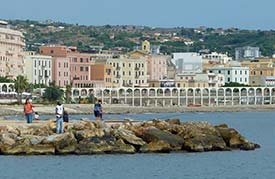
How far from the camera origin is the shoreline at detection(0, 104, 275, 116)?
10613 centimetres

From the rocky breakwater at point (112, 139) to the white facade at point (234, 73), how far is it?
468 ft

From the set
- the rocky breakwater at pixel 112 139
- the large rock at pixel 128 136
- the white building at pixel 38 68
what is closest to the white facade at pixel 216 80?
the white building at pixel 38 68

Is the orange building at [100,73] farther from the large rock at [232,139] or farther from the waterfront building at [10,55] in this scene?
the large rock at [232,139]

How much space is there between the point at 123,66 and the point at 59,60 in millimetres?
13681

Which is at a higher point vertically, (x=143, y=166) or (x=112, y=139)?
(x=112, y=139)

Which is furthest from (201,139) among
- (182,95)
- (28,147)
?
(182,95)

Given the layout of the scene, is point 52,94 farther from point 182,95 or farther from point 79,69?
point 182,95

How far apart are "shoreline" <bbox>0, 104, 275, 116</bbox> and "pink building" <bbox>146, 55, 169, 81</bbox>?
91.6ft

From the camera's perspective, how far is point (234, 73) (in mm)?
195375

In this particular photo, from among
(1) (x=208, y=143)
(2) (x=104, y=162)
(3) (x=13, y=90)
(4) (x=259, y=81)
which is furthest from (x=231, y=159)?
(4) (x=259, y=81)

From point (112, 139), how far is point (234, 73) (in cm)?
14914

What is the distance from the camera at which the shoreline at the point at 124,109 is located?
106131mm

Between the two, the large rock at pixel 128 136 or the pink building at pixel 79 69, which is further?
the pink building at pixel 79 69

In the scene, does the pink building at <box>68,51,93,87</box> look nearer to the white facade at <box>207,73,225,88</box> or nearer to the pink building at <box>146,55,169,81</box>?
the pink building at <box>146,55,169,81</box>
